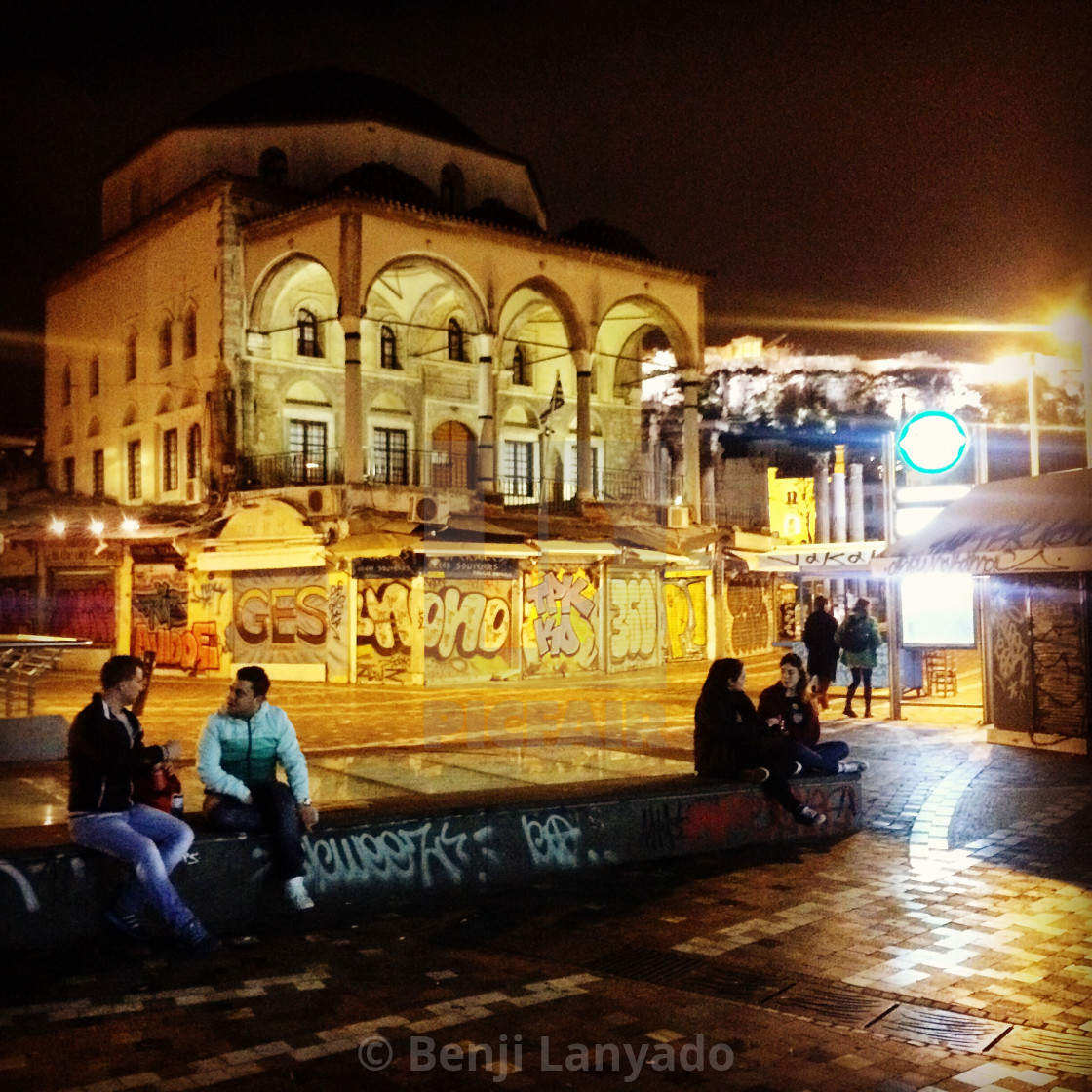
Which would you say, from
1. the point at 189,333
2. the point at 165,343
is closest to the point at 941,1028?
the point at 189,333

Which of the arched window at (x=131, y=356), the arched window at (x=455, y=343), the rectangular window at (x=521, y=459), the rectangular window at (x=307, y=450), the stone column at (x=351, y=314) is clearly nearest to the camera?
the stone column at (x=351, y=314)

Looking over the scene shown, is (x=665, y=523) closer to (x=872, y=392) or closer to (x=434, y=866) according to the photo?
(x=434, y=866)

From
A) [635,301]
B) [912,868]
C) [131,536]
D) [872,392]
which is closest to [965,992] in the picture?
[912,868]

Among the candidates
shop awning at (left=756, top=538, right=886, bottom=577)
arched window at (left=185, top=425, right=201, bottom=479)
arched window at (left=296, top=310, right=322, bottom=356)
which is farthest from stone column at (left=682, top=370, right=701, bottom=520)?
arched window at (left=185, top=425, right=201, bottom=479)

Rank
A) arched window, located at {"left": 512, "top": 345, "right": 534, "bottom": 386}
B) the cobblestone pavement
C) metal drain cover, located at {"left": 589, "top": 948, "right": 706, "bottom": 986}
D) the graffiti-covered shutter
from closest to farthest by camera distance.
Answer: the cobblestone pavement < metal drain cover, located at {"left": 589, "top": 948, "right": 706, "bottom": 986} < the graffiti-covered shutter < arched window, located at {"left": 512, "top": 345, "right": 534, "bottom": 386}

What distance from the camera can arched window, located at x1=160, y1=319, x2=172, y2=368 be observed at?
27.8m

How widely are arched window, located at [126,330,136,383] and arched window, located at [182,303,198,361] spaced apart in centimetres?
316

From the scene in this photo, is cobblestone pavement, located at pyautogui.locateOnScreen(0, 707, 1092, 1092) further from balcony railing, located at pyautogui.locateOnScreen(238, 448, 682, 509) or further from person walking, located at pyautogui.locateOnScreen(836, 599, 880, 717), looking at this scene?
balcony railing, located at pyautogui.locateOnScreen(238, 448, 682, 509)

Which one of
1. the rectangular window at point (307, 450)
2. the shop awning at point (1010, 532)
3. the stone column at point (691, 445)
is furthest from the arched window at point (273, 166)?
the shop awning at point (1010, 532)

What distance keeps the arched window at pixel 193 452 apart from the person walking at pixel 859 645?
1670 cm

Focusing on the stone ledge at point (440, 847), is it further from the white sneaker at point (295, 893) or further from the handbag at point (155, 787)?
the handbag at point (155, 787)

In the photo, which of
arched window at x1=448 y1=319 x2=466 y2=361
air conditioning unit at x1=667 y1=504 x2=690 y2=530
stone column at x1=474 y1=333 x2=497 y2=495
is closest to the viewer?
stone column at x1=474 y1=333 x2=497 y2=495

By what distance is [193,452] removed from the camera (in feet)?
88.1

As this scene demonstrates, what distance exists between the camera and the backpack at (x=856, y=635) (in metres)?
15.7
